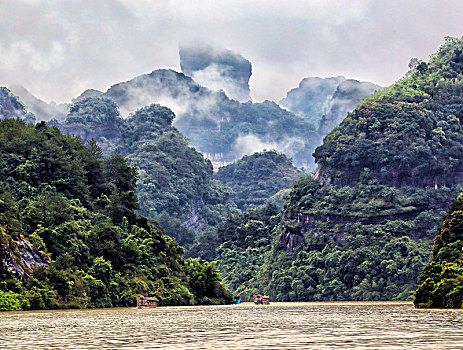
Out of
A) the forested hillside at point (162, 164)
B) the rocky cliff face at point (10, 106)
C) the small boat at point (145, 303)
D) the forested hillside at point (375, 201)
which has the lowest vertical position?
the small boat at point (145, 303)

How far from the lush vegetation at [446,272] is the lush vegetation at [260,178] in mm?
125895

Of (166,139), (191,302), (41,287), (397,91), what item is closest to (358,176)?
(397,91)

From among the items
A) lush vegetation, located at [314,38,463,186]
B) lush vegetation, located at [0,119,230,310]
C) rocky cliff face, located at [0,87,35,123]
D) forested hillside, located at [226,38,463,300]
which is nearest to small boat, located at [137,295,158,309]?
lush vegetation, located at [0,119,230,310]

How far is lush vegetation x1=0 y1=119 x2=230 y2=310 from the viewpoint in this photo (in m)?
48.7

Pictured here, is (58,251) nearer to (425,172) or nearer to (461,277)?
(461,277)

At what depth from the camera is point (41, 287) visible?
157 ft

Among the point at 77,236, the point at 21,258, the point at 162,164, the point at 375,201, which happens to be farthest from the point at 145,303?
the point at 162,164

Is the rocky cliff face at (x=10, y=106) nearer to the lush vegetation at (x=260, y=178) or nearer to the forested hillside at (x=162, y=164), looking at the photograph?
the forested hillside at (x=162, y=164)

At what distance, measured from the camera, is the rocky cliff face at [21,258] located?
45.3m

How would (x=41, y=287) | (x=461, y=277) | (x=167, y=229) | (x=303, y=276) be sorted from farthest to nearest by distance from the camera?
1. (x=167, y=229)
2. (x=303, y=276)
3. (x=41, y=287)
4. (x=461, y=277)

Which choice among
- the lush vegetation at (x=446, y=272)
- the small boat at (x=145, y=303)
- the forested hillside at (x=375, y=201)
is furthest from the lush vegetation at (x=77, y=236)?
the lush vegetation at (x=446, y=272)

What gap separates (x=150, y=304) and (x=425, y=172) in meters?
53.4

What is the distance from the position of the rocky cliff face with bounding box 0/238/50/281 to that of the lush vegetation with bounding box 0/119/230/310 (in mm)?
105

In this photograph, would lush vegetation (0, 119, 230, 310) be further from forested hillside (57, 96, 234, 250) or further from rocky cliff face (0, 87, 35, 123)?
rocky cliff face (0, 87, 35, 123)
